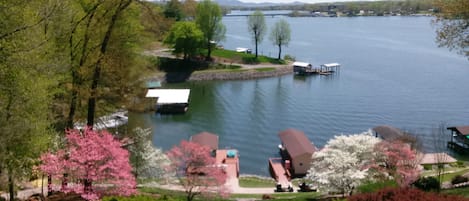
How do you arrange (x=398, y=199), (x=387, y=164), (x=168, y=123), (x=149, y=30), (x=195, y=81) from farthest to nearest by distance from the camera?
(x=195, y=81), (x=168, y=123), (x=149, y=30), (x=387, y=164), (x=398, y=199)

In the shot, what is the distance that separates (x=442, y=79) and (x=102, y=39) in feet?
147

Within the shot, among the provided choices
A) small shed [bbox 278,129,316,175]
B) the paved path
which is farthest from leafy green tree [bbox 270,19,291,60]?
the paved path

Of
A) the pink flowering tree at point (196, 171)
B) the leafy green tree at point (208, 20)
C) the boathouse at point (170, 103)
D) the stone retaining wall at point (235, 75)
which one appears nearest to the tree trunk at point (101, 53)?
the pink flowering tree at point (196, 171)

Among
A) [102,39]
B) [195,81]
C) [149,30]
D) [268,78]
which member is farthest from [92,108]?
[268,78]

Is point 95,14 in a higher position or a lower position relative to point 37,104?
higher

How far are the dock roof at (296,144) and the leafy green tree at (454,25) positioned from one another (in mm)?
11842

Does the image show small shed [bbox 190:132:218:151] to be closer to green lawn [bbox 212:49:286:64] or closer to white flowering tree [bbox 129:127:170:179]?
white flowering tree [bbox 129:127:170:179]

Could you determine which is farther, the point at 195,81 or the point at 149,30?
the point at 195,81

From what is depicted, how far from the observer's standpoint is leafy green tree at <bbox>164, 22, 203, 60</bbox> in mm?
59531

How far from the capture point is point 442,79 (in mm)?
53250

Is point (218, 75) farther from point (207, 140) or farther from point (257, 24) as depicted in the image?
point (207, 140)

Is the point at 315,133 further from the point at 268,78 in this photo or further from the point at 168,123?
the point at 268,78

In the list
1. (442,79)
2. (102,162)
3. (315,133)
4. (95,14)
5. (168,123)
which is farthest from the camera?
(442,79)

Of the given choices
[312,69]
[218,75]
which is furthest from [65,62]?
[312,69]
